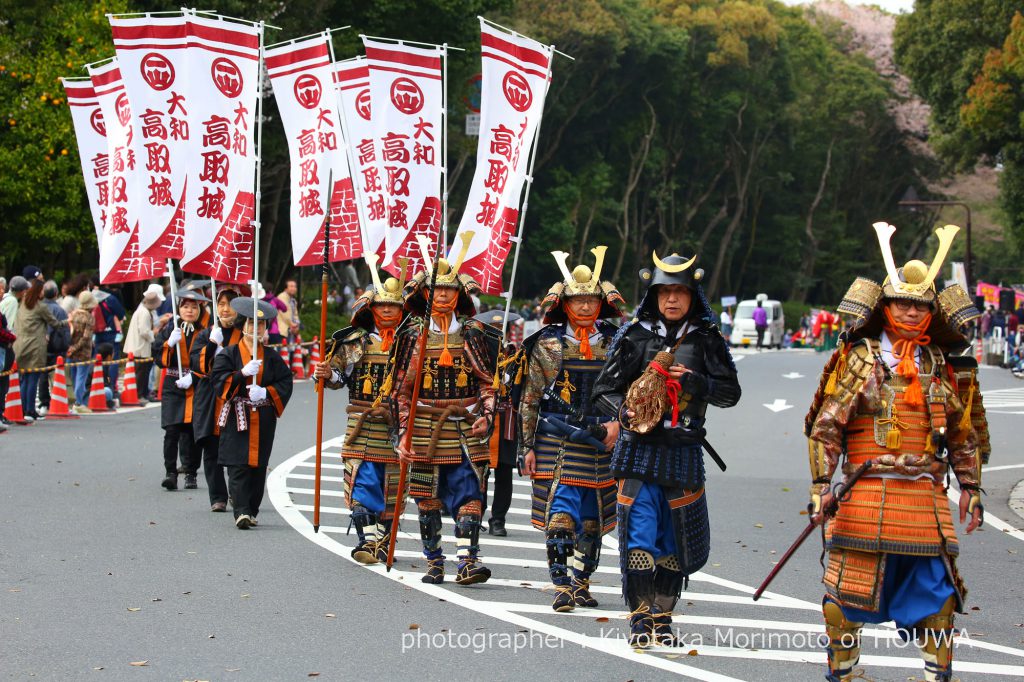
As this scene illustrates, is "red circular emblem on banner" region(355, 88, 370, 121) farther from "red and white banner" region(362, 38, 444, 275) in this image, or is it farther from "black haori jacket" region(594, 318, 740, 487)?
"black haori jacket" region(594, 318, 740, 487)

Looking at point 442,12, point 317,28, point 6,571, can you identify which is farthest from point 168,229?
point 442,12

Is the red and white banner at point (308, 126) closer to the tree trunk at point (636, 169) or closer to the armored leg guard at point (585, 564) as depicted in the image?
the armored leg guard at point (585, 564)

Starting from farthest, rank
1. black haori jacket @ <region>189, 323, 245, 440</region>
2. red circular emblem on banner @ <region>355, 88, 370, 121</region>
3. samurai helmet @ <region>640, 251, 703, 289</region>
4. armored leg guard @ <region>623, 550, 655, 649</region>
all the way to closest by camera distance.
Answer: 1. red circular emblem on banner @ <region>355, 88, 370, 121</region>
2. black haori jacket @ <region>189, 323, 245, 440</region>
3. samurai helmet @ <region>640, 251, 703, 289</region>
4. armored leg guard @ <region>623, 550, 655, 649</region>

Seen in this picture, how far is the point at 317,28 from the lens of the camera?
31469 mm

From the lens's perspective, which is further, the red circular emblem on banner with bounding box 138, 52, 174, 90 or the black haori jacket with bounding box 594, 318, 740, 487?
the red circular emblem on banner with bounding box 138, 52, 174, 90

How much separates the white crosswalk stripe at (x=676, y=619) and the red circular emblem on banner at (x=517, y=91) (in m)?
3.71

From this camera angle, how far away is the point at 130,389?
21.0 m

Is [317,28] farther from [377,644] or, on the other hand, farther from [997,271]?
[997,271]

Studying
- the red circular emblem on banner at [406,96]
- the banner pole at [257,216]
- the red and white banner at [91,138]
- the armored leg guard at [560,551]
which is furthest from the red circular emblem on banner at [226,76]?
the armored leg guard at [560,551]

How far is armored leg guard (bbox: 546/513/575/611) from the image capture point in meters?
8.09

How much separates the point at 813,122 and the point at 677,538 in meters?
59.1

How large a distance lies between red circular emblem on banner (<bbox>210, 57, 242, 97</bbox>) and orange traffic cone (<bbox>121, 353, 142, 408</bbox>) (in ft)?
27.6

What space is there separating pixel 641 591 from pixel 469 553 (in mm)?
1882

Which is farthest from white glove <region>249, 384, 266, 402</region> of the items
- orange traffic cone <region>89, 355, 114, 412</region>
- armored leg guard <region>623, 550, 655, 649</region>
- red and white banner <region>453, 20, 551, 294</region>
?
orange traffic cone <region>89, 355, 114, 412</region>
